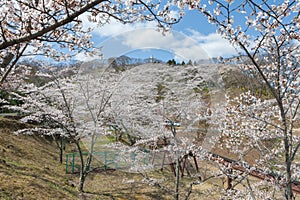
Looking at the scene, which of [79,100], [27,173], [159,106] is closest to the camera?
[27,173]

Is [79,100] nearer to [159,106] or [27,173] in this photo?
[159,106]

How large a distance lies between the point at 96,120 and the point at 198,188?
467 cm

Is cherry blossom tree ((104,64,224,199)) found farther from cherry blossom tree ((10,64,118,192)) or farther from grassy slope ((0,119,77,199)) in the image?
grassy slope ((0,119,77,199))

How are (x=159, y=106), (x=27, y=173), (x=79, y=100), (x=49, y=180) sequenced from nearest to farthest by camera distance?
1. (x=27, y=173)
2. (x=49, y=180)
3. (x=159, y=106)
4. (x=79, y=100)

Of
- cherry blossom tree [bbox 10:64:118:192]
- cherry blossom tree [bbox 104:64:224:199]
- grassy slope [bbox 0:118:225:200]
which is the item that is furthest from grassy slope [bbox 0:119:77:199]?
cherry blossom tree [bbox 104:64:224:199]

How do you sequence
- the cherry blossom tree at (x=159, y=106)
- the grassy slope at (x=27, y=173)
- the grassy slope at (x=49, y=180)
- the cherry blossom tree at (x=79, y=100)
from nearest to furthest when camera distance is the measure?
the grassy slope at (x=27, y=173)
the grassy slope at (x=49, y=180)
the cherry blossom tree at (x=159, y=106)
the cherry blossom tree at (x=79, y=100)

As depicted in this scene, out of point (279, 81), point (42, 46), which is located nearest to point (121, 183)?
point (42, 46)

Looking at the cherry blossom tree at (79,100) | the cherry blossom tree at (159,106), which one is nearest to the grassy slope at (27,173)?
the cherry blossom tree at (79,100)

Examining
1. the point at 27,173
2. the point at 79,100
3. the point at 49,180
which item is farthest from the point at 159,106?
the point at 27,173

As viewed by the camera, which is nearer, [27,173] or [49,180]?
[27,173]

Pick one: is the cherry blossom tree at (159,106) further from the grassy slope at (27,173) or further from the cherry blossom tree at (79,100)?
the grassy slope at (27,173)

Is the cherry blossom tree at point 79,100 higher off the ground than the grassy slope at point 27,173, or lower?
higher

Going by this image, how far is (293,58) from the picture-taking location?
9.82 ft

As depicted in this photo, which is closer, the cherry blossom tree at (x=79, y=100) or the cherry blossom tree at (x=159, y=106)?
the cherry blossom tree at (x=159, y=106)
